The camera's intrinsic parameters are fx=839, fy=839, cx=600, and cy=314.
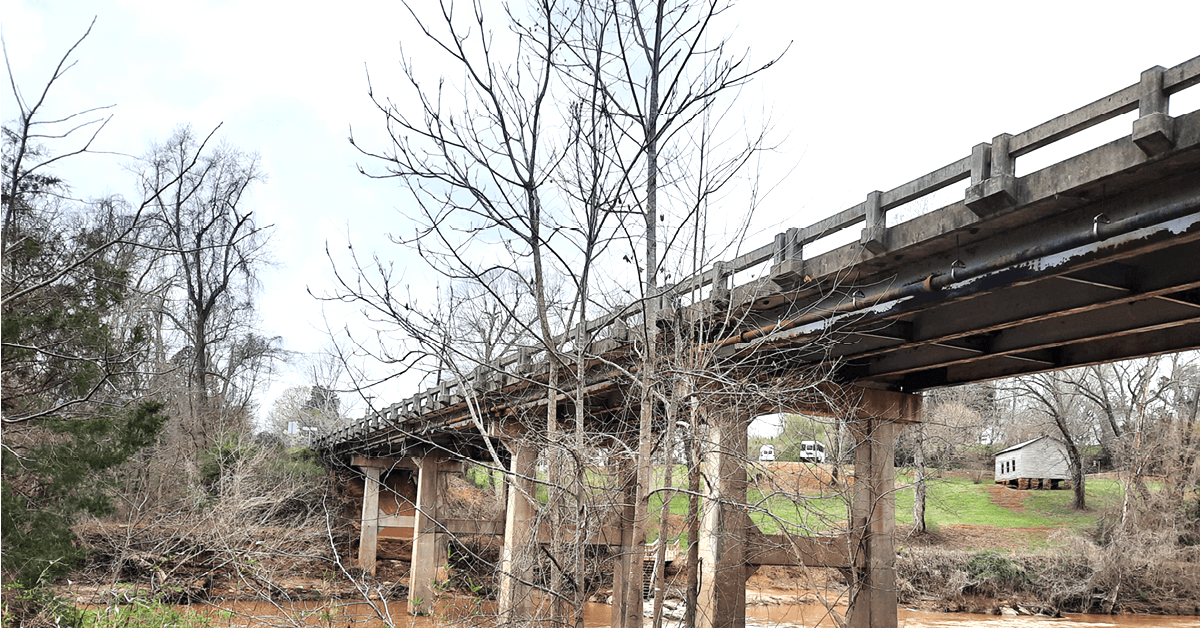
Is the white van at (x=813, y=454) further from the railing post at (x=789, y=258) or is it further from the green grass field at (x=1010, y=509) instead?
the green grass field at (x=1010, y=509)

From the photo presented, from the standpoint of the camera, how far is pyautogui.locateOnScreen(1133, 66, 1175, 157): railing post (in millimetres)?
6270

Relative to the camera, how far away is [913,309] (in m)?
9.37

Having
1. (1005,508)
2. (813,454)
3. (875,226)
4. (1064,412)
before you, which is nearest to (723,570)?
(813,454)

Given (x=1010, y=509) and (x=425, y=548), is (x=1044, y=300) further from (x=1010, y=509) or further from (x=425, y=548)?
(x=1010, y=509)

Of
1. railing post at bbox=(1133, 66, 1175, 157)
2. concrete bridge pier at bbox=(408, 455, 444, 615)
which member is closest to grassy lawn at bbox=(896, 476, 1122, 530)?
concrete bridge pier at bbox=(408, 455, 444, 615)

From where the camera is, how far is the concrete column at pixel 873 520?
1300 centimetres

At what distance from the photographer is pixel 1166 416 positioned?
30.1 meters

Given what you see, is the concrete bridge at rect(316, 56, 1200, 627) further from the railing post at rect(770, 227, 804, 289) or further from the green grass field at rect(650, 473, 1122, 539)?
the green grass field at rect(650, 473, 1122, 539)

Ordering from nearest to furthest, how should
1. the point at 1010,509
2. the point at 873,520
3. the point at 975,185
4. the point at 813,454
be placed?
the point at 975,185 < the point at 813,454 < the point at 873,520 < the point at 1010,509

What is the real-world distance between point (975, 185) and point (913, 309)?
75.5 inches

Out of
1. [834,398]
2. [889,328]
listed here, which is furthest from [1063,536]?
[889,328]

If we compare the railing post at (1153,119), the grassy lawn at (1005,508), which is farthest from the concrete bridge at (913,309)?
the grassy lawn at (1005,508)

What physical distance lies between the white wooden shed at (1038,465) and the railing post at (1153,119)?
126ft

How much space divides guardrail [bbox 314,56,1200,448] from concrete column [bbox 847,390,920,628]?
13.4 ft
